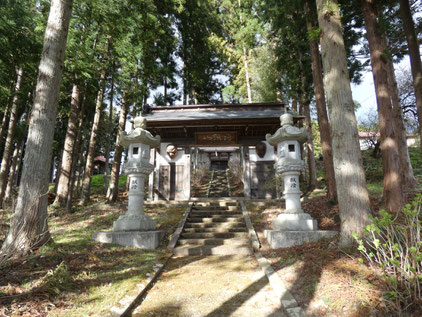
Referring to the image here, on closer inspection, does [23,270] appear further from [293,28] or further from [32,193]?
[293,28]

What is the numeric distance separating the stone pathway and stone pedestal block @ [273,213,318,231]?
142cm

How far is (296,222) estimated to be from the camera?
6195 mm

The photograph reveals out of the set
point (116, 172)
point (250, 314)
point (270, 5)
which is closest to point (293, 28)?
point (270, 5)

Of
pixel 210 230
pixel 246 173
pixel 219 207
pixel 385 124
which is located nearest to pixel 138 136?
pixel 210 230

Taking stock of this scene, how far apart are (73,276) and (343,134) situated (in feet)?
17.8

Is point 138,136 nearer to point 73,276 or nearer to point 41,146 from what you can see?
point 41,146

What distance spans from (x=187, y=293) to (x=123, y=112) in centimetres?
988

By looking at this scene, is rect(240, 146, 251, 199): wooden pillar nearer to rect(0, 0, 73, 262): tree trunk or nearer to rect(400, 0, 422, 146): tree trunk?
rect(400, 0, 422, 146): tree trunk

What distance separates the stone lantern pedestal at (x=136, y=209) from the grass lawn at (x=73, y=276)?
306 millimetres

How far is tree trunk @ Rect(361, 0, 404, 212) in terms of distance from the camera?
250 inches

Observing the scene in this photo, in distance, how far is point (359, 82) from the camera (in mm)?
11500

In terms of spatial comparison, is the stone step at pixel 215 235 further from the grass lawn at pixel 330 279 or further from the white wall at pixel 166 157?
the white wall at pixel 166 157

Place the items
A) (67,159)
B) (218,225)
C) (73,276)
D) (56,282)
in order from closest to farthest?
(56,282), (73,276), (218,225), (67,159)

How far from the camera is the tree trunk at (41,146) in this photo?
4535 mm
